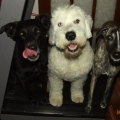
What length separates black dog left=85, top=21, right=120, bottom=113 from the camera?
48.6 inches

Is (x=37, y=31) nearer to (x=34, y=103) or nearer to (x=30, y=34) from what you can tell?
(x=30, y=34)

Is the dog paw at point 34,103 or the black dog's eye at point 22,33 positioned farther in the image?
the dog paw at point 34,103

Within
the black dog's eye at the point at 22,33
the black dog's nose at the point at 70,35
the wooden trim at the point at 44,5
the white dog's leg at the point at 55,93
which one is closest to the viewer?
the black dog's nose at the point at 70,35

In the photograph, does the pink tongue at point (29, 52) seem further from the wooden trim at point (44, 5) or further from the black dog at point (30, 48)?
the wooden trim at point (44, 5)

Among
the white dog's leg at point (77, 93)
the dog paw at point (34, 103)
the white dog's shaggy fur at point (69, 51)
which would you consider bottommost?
the dog paw at point (34, 103)

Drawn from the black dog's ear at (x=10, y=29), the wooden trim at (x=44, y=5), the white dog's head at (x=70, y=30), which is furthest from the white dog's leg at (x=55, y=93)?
the wooden trim at (x=44, y=5)

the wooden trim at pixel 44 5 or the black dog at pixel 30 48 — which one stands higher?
the wooden trim at pixel 44 5

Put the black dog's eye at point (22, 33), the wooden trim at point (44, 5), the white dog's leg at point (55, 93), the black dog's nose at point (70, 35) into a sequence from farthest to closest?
the wooden trim at point (44, 5), the white dog's leg at point (55, 93), the black dog's eye at point (22, 33), the black dog's nose at point (70, 35)

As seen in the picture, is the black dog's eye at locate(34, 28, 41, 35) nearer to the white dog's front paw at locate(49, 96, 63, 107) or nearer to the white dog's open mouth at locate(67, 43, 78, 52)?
the white dog's open mouth at locate(67, 43, 78, 52)

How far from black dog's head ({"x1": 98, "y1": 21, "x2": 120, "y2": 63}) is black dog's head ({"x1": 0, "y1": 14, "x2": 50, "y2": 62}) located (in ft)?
1.15

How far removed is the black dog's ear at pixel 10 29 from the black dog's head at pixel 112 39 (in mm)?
511

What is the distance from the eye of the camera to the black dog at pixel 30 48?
1284mm

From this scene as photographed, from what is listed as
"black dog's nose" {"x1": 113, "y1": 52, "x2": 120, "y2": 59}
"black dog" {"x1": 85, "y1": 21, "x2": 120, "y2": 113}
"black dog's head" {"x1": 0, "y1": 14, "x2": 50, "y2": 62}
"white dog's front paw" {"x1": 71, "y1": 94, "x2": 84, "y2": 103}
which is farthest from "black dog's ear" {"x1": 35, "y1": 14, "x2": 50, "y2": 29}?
"white dog's front paw" {"x1": 71, "y1": 94, "x2": 84, "y2": 103}

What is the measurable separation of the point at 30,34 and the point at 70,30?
0.80 ft
